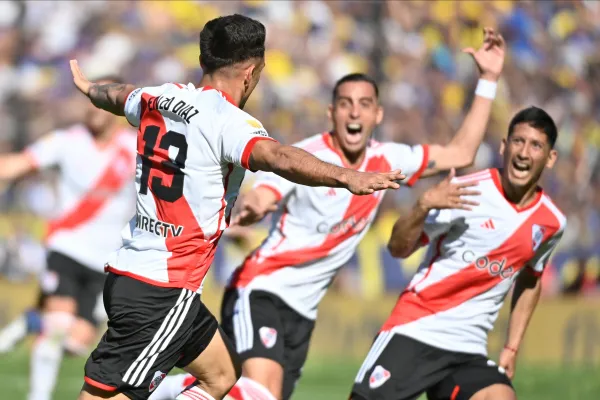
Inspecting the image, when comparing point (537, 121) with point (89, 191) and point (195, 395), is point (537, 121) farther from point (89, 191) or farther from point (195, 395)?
point (89, 191)

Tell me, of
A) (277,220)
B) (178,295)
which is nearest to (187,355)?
(178,295)

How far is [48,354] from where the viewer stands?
28.7 ft

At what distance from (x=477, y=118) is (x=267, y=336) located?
1.93m

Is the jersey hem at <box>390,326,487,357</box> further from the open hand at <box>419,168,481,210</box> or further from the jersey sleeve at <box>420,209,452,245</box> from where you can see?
the open hand at <box>419,168,481,210</box>

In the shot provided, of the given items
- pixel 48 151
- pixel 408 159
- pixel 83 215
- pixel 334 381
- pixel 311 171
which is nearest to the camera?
pixel 311 171

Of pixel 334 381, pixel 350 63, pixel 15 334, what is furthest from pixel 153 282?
pixel 350 63

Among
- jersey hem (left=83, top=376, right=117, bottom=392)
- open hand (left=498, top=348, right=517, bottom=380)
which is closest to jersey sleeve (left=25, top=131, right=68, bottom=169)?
jersey hem (left=83, top=376, right=117, bottom=392)

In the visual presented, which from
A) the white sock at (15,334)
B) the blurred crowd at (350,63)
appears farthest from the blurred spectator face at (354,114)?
the blurred crowd at (350,63)

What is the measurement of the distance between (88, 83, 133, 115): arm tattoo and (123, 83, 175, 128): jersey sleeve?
0.43 ft

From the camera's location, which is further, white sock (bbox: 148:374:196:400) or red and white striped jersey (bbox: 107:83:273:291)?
white sock (bbox: 148:374:196:400)

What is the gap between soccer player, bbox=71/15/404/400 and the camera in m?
4.92

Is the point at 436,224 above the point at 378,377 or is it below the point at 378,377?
above

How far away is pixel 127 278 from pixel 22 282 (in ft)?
27.4

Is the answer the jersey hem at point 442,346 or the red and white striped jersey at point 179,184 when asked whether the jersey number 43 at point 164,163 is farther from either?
the jersey hem at point 442,346
